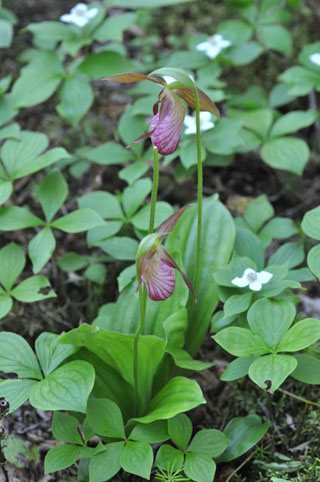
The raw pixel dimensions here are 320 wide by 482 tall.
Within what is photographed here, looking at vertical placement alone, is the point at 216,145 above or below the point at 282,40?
below

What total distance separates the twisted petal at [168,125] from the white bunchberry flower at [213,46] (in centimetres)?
174

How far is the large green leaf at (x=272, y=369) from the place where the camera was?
1535mm

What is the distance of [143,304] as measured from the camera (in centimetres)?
165

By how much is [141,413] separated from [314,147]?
228 centimetres

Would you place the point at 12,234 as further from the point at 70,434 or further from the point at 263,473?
the point at 263,473

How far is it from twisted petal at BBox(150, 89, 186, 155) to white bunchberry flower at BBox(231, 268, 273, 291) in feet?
2.26

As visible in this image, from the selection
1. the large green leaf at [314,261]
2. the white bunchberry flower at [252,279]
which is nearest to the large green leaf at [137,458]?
the white bunchberry flower at [252,279]

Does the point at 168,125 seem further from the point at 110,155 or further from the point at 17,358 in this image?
the point at 110,155

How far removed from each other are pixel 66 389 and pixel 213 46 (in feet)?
7.65

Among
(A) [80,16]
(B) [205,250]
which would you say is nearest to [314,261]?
(B) [205,250]

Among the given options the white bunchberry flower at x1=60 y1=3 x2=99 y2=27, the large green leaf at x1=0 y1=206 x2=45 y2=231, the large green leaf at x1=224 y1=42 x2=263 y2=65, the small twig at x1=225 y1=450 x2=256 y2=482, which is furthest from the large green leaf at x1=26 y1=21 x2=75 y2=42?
the small twig at x1=225 y1=450 x2=256 y2=482

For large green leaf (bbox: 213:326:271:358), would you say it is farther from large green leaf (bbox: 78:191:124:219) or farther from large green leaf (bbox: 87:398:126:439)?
large green leaf (bbox: 78:191:124:219)

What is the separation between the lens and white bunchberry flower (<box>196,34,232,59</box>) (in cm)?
299

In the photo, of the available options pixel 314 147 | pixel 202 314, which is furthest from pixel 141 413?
pixel 314 147
